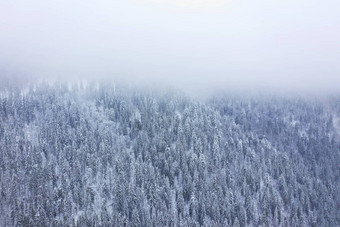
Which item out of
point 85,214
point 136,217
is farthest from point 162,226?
point 85,214

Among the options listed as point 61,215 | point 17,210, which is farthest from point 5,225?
point 61,215

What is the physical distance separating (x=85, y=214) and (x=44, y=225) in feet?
59.8

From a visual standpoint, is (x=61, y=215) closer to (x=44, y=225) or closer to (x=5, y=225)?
(x=44, y=225)

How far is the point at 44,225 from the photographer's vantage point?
189500 millimetres

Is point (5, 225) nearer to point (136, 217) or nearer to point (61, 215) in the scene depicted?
point (61, 215)

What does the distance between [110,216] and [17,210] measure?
41718 millimetres

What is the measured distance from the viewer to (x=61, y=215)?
7795 inches

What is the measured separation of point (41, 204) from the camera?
199375 millimetres

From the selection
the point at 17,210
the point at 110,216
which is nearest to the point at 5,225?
the point at 17,210

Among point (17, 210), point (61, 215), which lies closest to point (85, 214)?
point (61, 215)

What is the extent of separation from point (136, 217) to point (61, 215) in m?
34.2

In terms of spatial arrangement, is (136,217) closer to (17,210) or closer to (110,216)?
(110,216)

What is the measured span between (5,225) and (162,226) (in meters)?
69.7

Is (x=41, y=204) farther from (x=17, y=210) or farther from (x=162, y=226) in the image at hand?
(x=162, y=226)
